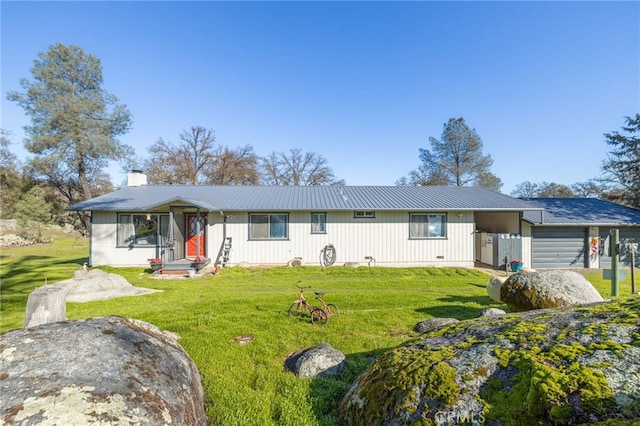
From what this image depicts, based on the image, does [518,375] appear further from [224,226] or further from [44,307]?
[224,226]

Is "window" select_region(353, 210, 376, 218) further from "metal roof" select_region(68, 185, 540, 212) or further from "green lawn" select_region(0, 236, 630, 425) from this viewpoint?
"green lawn" select_region(0, 236, 630, 425)

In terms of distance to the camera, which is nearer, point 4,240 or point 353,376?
point 353,376

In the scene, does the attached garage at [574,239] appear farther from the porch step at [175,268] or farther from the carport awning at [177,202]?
the porch step at [175,268]

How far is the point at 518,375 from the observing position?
168 centimetres

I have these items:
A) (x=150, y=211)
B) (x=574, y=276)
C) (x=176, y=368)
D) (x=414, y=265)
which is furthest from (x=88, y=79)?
(x=574, y=276)

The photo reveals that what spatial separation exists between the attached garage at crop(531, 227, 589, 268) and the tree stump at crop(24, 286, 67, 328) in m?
16.7

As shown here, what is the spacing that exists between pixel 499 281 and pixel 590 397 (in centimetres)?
638

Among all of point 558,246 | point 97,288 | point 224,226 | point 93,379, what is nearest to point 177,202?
point 224,226

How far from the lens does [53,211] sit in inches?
992

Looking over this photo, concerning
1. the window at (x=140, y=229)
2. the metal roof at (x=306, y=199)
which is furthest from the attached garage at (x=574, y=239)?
the window at (x=140, y=229)

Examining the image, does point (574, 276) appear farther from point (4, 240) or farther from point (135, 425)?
point (4, 240)

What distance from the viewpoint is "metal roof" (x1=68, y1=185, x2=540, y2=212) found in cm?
1384

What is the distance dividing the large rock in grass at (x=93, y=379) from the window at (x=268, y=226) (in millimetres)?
11539

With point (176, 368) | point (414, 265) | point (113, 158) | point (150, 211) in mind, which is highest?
point (113, 158)
